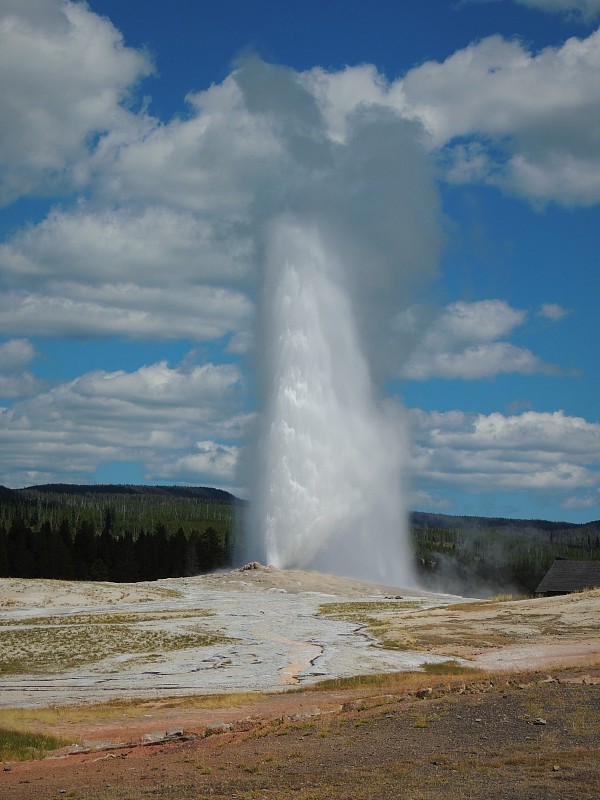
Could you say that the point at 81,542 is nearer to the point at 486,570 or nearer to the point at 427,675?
the point at 486,570

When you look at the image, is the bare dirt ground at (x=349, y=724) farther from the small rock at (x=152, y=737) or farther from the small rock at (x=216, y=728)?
the small rock at (x=152, y=737)

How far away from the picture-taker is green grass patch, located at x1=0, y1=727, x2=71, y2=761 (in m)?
16.9

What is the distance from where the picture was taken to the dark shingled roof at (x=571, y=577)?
2308 inches

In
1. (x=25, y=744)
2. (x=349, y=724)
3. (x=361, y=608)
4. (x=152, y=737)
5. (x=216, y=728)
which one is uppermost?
(x=361, y=608)

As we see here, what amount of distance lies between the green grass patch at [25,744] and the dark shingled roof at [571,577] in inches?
1785

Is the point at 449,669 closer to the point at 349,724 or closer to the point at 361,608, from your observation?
the point at 349,724

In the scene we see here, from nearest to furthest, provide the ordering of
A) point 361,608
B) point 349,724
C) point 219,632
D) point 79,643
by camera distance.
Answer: point 349,724
point 79,643
point 219,632
point 361,608

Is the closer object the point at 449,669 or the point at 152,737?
the point at 152,737

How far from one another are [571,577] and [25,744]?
4817cm

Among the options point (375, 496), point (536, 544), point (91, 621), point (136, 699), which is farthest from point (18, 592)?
point (536, 544)

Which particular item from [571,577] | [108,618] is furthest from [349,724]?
[571,577]

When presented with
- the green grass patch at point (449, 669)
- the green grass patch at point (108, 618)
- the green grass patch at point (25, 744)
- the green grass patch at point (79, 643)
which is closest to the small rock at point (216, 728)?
the green grass patch at point (25, 744)

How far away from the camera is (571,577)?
2363 inches

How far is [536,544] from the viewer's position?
18550 cm
